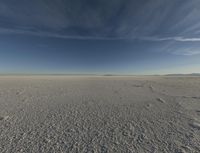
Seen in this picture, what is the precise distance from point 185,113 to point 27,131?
25.8 ft

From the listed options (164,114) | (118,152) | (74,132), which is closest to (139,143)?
(118,152)

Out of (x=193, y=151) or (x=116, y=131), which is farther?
(x=116, y=131)

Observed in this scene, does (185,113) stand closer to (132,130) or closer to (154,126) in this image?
(154,126)

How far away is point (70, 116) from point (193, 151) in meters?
5.05

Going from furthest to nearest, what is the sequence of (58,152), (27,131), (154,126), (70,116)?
(70,116) → (154,126) → (27,131) → (58,152)

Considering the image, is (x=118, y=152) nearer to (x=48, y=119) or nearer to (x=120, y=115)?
(x=120, y=115)

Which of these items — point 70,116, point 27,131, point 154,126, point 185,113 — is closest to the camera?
point 27,131

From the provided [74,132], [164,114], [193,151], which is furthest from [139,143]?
[164,114]

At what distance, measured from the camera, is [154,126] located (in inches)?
197

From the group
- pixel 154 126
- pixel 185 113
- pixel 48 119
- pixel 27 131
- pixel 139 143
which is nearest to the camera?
pixel 139 143

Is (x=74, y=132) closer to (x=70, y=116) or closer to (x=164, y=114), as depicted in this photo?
(x=70, y=116)

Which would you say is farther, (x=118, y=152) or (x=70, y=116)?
(x=70, y=116)

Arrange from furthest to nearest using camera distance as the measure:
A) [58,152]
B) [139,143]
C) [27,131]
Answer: [27,131]
[139,143]
[58,152]

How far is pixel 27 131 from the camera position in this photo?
4492mm
